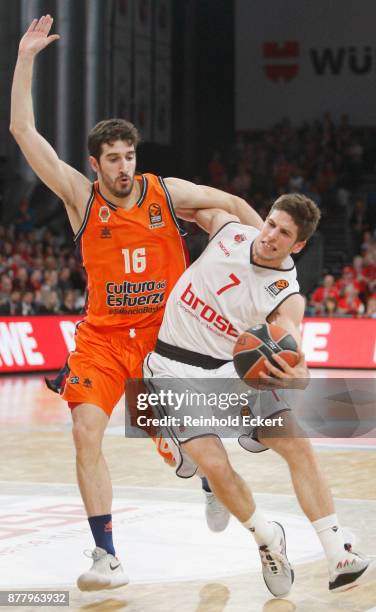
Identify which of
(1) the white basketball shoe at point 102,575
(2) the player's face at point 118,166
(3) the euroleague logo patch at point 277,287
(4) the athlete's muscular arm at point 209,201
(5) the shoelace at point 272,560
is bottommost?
(1) the white basketball shoe at point 102,575

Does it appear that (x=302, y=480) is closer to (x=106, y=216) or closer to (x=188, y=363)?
(x=188, y=363)

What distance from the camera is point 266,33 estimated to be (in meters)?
29.8

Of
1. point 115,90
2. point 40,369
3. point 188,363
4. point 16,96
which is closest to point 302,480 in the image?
point 188,363

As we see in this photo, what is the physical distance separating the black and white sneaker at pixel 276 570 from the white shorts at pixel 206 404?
1.76ft

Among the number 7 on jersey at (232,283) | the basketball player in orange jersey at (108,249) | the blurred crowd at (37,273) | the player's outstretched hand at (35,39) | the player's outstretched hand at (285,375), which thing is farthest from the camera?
the blurred crowd at (37,273)

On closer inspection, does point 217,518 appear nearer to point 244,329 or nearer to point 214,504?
point 214,504

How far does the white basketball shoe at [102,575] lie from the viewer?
226 inches

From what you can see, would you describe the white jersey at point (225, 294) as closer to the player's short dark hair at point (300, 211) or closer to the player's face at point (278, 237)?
the player's face at point (278, 237)

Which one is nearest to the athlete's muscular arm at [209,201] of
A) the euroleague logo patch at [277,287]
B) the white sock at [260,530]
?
the euroleague logo patch at [277,287]

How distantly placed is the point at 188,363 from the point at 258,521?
36.1 inches

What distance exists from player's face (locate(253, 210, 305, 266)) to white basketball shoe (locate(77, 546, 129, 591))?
Answer: 1.73m

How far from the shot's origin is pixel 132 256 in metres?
6.43

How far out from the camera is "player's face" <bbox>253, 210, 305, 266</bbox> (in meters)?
5.80

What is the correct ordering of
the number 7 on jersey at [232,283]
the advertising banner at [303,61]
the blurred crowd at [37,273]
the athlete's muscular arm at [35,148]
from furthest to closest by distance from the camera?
the advertising banner at [303,61] < the blurred crowd at [37,273] < the athlete's muscular arm at [35,148] < the number 7 on jersey at [232,283]
